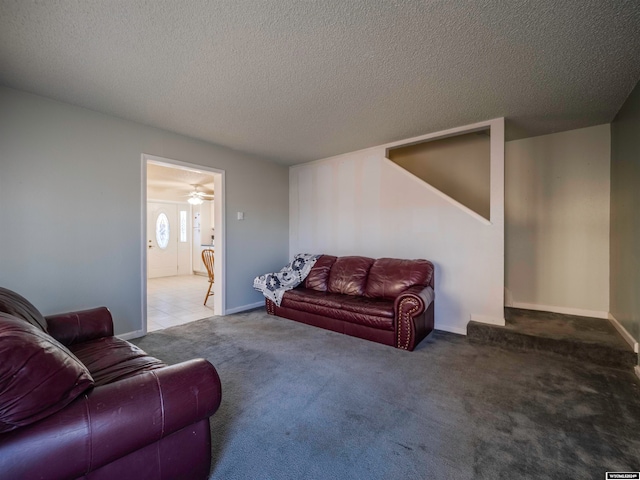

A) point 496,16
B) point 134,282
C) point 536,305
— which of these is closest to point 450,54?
point 496,16

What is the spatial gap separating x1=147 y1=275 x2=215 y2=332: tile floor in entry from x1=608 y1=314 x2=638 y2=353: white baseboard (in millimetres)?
4832

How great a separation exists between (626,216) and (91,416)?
14.4ft

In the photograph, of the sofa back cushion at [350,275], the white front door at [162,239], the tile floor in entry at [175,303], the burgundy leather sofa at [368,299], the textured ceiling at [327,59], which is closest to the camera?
the textured ceiling at [327,59]

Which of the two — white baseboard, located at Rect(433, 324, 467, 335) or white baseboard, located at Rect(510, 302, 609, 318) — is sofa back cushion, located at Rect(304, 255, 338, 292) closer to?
white baseboard, located at Rect(433, 324, 467, 335)

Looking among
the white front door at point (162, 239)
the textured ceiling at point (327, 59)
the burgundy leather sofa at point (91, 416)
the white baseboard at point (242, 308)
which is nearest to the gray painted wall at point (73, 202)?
the textured ceiling at point (327, 59)

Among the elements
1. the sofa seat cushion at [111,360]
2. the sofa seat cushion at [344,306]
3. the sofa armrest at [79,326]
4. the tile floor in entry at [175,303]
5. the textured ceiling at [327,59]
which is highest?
the textured ceiling at [327,59]

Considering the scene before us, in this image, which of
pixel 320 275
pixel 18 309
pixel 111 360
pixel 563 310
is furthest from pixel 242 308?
pixel 563 310

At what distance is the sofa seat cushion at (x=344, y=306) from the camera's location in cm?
308

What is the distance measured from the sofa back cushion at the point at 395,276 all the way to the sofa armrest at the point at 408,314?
1.47 ft

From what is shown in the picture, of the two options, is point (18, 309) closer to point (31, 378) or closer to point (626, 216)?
point (31, 378)

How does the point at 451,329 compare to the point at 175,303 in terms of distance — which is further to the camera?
the point at 175,303

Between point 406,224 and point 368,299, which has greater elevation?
point 406,224

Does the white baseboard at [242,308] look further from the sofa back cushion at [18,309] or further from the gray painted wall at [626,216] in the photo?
the gray painted wall at [626,216]

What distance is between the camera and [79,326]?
1.99m
